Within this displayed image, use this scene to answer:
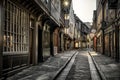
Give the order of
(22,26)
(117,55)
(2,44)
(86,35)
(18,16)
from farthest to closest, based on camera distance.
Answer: (86,35), (117,55), (22,26), (18,16), (2,44)

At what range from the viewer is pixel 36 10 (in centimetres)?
1773

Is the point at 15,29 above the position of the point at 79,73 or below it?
above

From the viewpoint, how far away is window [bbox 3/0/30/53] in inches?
480

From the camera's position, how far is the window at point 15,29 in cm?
1220

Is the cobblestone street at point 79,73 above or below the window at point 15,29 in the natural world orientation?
below

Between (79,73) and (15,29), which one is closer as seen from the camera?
(15,29)

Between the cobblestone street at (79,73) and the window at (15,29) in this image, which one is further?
the cobblestone street at (79,73)

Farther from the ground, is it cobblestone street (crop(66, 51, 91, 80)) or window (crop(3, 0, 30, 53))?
window (crop(3, 0, 30, 53))

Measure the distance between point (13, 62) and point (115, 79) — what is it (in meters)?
4.99

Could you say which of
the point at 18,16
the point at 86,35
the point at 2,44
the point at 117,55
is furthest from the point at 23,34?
the point at 86,35

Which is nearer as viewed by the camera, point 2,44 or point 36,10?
point 2,44

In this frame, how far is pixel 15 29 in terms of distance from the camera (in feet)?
44.8

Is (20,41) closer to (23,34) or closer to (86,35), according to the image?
(23,34)

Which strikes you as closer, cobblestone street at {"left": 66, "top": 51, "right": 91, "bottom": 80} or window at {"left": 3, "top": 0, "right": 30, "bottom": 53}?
window at {"left": 3, "top": 0, "right": 30, "bottom": 53}
